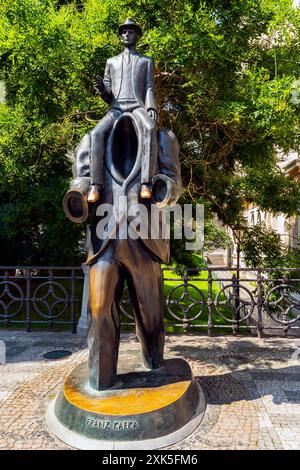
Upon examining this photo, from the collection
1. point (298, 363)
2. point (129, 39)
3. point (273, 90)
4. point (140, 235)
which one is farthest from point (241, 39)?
point (298, 363)

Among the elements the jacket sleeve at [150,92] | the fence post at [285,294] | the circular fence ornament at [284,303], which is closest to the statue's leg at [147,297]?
the jacket sleeve at [150,92]

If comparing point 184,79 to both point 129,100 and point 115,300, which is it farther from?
point 115,300

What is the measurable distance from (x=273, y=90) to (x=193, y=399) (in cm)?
456

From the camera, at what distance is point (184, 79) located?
24.2ft

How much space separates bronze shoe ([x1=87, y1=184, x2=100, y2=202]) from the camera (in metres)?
3.74

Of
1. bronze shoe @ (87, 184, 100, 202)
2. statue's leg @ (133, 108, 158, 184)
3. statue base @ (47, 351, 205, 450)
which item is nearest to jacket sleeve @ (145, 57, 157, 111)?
statue's leg @ (133, 108, 158, 184)

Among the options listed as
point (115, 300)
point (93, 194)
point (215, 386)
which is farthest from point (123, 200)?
point (215, 386)

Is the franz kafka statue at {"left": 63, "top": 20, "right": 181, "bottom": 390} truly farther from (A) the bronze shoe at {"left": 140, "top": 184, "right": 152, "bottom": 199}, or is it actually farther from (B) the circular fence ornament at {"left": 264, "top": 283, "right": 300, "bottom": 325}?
(B) the circular fence ornament at {"left": 264, "top": 283, "right": 300, "bottom": 325}

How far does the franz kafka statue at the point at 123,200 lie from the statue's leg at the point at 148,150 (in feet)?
0.03

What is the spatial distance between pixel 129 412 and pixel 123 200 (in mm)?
2000

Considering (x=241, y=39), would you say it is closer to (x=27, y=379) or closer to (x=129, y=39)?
(x=129, y=39)

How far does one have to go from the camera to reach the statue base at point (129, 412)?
10.6 ft

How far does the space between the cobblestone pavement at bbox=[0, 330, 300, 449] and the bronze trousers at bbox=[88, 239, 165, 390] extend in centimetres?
79

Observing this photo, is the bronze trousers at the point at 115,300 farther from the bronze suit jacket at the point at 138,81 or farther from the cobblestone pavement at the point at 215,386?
the bronze suit jacket at the point at 138,81
